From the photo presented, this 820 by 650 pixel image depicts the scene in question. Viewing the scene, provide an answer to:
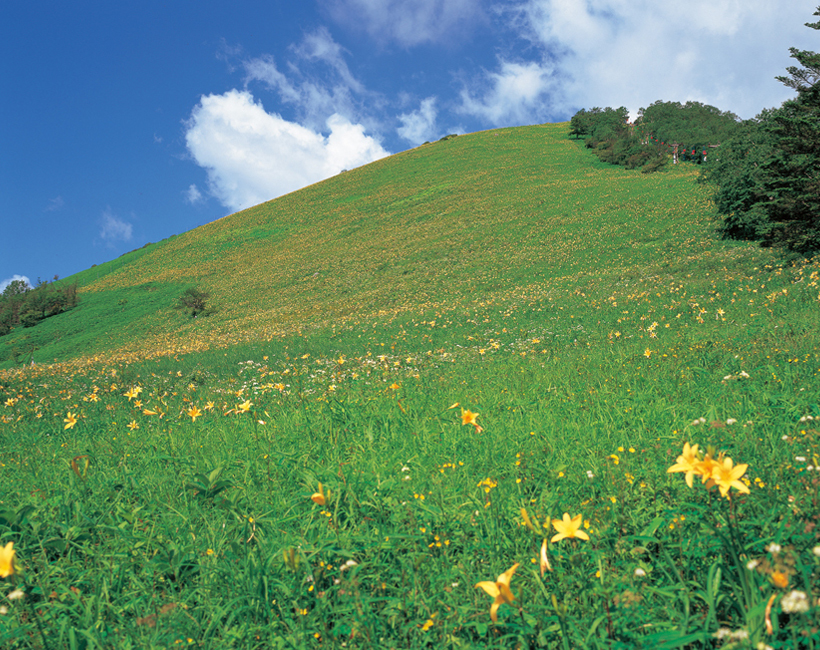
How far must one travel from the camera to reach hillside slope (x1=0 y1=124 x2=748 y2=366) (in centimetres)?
→ 2194

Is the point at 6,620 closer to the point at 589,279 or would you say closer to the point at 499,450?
the point at 499,450

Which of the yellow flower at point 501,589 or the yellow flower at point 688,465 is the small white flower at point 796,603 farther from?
the yellow flower at point 501,589

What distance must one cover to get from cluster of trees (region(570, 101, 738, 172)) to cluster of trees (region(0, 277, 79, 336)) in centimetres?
5937

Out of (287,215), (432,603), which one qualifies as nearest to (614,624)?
(432,603)

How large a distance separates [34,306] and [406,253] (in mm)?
36605

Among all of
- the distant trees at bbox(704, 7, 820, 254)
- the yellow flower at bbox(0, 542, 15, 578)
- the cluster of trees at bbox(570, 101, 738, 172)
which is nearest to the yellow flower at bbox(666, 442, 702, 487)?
the yellow flower at bbox(0, 542, 15, 578)

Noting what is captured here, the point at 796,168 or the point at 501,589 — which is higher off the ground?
the point at 796,168

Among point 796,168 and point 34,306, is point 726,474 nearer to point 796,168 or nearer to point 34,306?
point 796,168

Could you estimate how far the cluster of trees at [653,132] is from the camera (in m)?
46.3

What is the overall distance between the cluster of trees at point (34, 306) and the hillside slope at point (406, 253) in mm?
1639

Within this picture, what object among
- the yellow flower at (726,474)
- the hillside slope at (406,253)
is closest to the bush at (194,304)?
the hillside slope at (406,253)

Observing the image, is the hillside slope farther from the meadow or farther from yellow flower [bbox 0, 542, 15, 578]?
yellow flower [bbox 0, 542, 15, 578]

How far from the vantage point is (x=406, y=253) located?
33.9 meters

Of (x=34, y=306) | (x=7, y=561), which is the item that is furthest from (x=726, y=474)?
(x=34, y=306)
